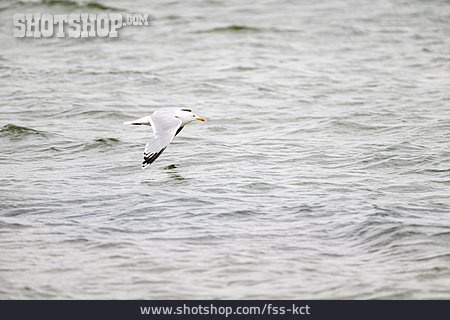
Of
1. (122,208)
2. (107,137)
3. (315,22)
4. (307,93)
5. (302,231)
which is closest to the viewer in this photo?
(302,231)

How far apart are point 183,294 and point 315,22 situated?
12813mm

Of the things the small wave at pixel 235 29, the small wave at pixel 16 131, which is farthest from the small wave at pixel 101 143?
the small wave at pixel 235 29

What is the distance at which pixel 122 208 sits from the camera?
7992 millimetres

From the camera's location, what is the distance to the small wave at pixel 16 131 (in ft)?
35.9

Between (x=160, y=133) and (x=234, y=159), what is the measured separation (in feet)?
3.35

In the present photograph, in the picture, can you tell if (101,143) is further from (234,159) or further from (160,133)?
(234,159)

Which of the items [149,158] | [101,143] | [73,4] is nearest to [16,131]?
[101,143]

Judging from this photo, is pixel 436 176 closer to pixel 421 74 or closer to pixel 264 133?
pixel 264 133

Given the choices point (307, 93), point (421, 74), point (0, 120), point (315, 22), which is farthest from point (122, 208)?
point (315, 22)

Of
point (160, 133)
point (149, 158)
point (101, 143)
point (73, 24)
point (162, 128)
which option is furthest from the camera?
point (73, 24)

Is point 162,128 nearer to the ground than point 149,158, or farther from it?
farther from it
